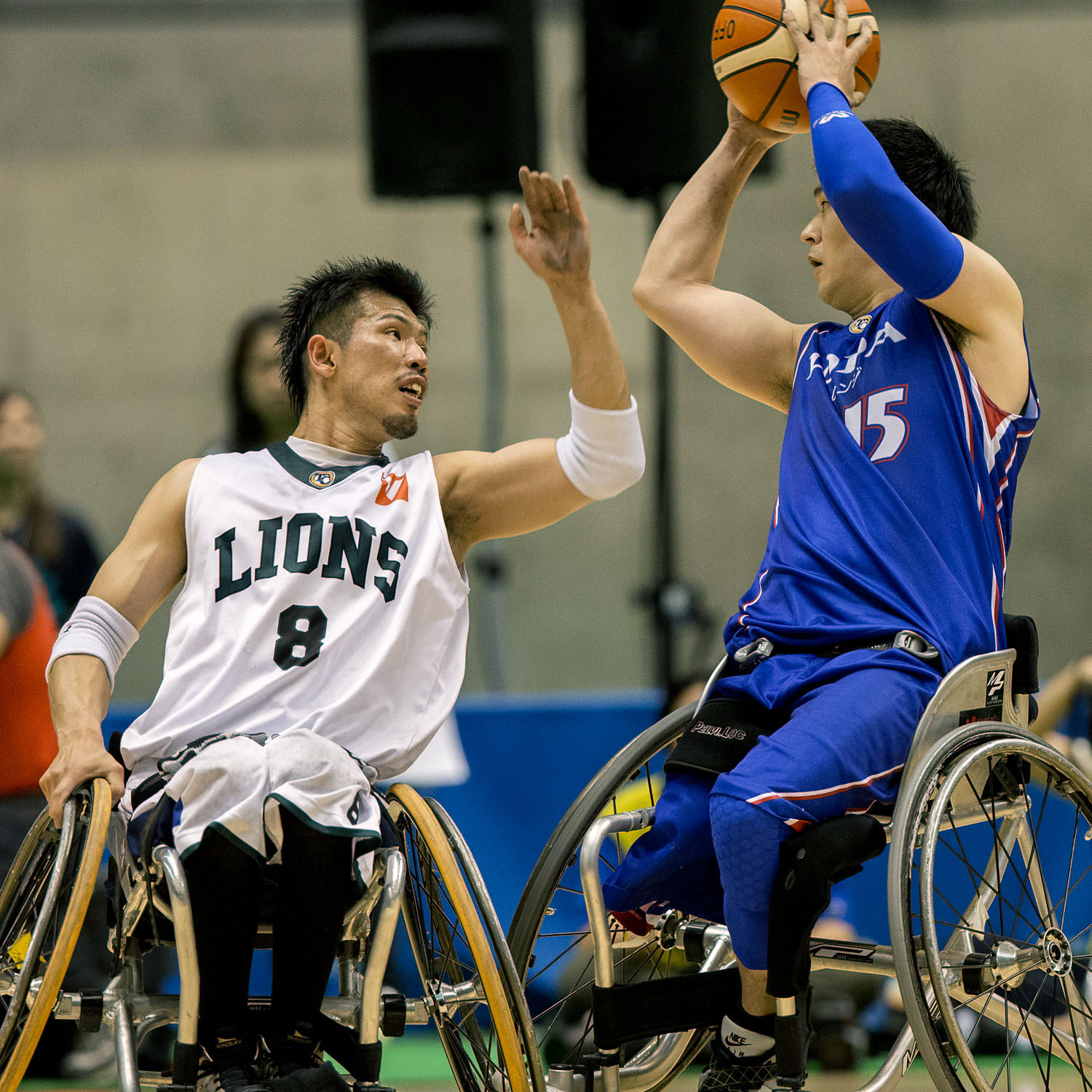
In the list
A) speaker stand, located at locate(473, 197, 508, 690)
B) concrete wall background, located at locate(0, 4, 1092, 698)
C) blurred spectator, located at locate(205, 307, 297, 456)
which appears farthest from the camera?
concrete wall background, located at locate(0, 4, 1092, 698)

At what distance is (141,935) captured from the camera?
2561 mm

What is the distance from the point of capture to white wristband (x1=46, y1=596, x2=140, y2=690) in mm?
2836

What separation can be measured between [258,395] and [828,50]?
214 centimetres

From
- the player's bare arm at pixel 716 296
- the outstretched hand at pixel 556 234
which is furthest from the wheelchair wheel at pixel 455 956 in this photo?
the player's bare arm at pixel 716 296

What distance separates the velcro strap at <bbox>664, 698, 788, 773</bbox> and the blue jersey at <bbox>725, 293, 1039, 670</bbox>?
14 centimetres

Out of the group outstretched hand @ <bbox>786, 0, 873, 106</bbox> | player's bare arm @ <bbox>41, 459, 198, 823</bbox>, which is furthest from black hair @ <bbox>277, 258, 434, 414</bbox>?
outstretched hand @ <bbox>786, 0, 873, 106</bbox>

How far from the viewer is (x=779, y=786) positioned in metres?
2.43

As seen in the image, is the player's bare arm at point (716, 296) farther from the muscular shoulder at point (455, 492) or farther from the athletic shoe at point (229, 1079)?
the athletic shoe at point (229, 1079)

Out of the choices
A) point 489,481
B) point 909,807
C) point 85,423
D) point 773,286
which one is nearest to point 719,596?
point 773,286

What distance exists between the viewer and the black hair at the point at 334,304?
3154 mm

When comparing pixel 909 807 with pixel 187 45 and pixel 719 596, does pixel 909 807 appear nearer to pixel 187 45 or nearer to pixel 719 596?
pixel 719 596

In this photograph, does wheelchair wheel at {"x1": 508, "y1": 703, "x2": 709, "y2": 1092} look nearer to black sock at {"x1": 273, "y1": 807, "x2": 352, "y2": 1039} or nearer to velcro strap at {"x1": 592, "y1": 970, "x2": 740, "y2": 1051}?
velcro strap at {"x1": 592, "y1": 970, "x2": 740, "y2": 1051}

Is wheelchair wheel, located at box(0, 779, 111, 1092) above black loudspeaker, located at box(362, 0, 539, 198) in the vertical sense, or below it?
below

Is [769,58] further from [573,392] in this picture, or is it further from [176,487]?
[176,487]
